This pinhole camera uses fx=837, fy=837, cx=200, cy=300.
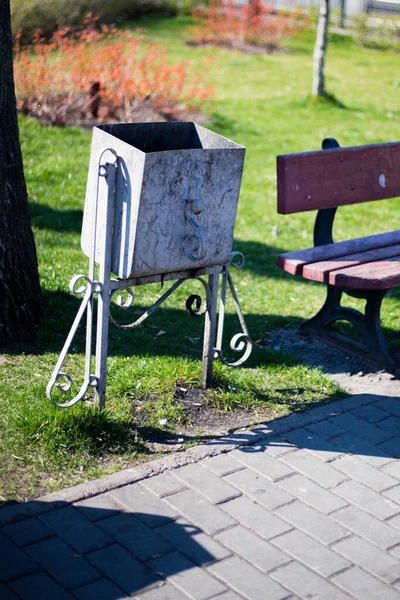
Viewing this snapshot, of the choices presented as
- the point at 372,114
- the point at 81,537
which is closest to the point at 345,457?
the point at 81,537

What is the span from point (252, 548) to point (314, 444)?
2.99ft

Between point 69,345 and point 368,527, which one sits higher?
point 69,345

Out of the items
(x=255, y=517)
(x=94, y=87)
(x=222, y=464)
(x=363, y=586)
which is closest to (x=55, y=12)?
(x=94, y=87)

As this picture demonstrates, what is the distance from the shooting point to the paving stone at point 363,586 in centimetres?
299

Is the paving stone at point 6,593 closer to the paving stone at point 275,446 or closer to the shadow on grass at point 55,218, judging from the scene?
the paving stone at point 275,446

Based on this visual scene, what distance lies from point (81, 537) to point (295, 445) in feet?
4.01

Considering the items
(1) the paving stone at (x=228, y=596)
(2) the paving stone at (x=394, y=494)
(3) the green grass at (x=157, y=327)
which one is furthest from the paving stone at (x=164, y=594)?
(2) the paving stone at (x=394, y=494)

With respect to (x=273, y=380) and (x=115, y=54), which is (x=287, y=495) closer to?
(x=273, y=380)

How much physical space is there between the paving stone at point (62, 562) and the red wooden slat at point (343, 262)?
214 centimetres

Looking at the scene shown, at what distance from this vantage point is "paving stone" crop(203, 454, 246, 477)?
3.75m

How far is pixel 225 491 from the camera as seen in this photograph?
360 centimetres

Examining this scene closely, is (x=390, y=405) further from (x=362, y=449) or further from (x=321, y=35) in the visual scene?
(x=321, y=35)

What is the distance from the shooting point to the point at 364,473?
12.5 feet

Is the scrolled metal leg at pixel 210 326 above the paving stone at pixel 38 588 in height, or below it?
above
